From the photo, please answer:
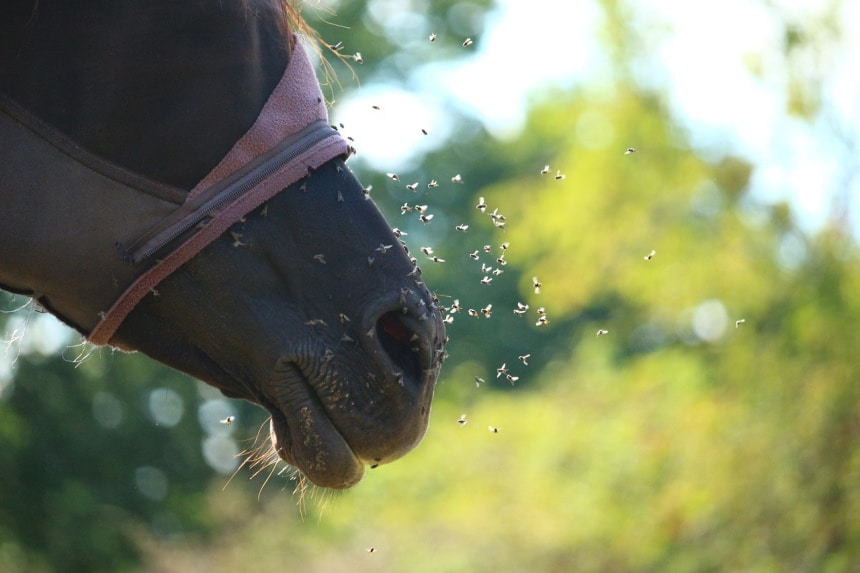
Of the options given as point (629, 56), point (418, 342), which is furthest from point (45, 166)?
point (629, 56)

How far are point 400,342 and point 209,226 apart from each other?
450 millimetres

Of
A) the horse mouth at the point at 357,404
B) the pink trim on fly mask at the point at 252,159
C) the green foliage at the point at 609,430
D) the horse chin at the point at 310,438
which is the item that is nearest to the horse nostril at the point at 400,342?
the horse mouth at the point at 357,404

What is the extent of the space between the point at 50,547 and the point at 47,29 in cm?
1284

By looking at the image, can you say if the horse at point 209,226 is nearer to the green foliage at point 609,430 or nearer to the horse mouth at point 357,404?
the horse mouth at point 357,404

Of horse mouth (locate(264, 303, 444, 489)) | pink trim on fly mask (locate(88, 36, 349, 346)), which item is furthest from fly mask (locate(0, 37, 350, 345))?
horse mouth (locate(264, 303, 444, 489))

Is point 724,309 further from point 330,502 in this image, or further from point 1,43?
point 1,43

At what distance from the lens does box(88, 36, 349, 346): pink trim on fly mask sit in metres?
2.23

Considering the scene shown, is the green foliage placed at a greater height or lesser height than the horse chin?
lesser

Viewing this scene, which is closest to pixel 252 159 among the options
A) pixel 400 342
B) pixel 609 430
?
pixel 400 342

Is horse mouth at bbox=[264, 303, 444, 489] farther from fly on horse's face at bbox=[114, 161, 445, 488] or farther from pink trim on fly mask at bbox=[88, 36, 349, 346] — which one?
pink trim on fly mask at bbox=[88, 36, 349, 346]

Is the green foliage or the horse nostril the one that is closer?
the horse nostril

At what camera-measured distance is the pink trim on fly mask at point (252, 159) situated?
2230 millimetres

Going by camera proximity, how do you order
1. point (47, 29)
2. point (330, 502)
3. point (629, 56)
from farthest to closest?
1. point (629, 56)
2. point (330, 502)
3. point (47, 29)

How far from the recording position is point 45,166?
2.22 metres
